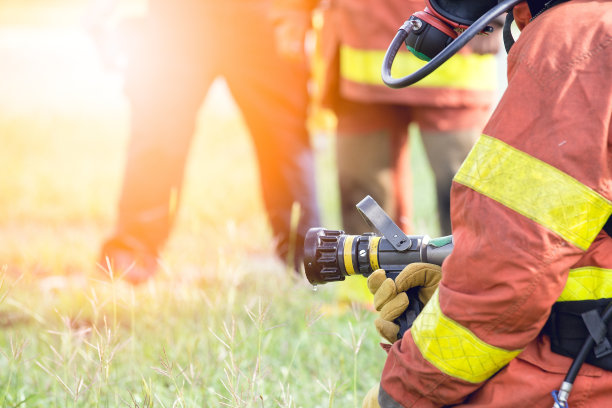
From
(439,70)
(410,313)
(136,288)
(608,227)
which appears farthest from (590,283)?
(136,288)

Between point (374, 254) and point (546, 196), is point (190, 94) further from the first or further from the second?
point (546, 196)

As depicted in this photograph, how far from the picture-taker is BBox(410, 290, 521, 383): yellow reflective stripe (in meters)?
1.27

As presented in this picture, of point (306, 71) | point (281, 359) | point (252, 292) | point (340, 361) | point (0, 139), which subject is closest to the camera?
point (340, 361)

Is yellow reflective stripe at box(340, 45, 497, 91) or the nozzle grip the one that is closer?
the nozzle grip

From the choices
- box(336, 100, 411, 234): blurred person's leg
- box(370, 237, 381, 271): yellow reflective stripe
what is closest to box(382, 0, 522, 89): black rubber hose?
box(370, 237, 381, 271): yellow reflective stripe

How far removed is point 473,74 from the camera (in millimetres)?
2977

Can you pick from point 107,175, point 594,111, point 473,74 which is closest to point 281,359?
point 473,74

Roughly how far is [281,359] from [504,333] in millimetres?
1516

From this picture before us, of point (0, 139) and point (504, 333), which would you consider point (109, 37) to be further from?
point (504, 333)

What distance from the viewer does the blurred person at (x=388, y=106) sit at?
2.97m

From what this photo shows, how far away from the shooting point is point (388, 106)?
125 inches

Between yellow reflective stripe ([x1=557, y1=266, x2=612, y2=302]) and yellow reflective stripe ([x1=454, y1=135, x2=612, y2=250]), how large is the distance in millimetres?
77

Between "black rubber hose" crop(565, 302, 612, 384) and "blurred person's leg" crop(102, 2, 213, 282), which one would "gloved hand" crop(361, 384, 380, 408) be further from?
"blurred person's leg" crop(102, 2, 213, 282)

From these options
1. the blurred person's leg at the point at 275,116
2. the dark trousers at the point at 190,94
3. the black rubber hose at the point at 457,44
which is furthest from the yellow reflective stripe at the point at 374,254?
the dark trousers at the point at 190,94
